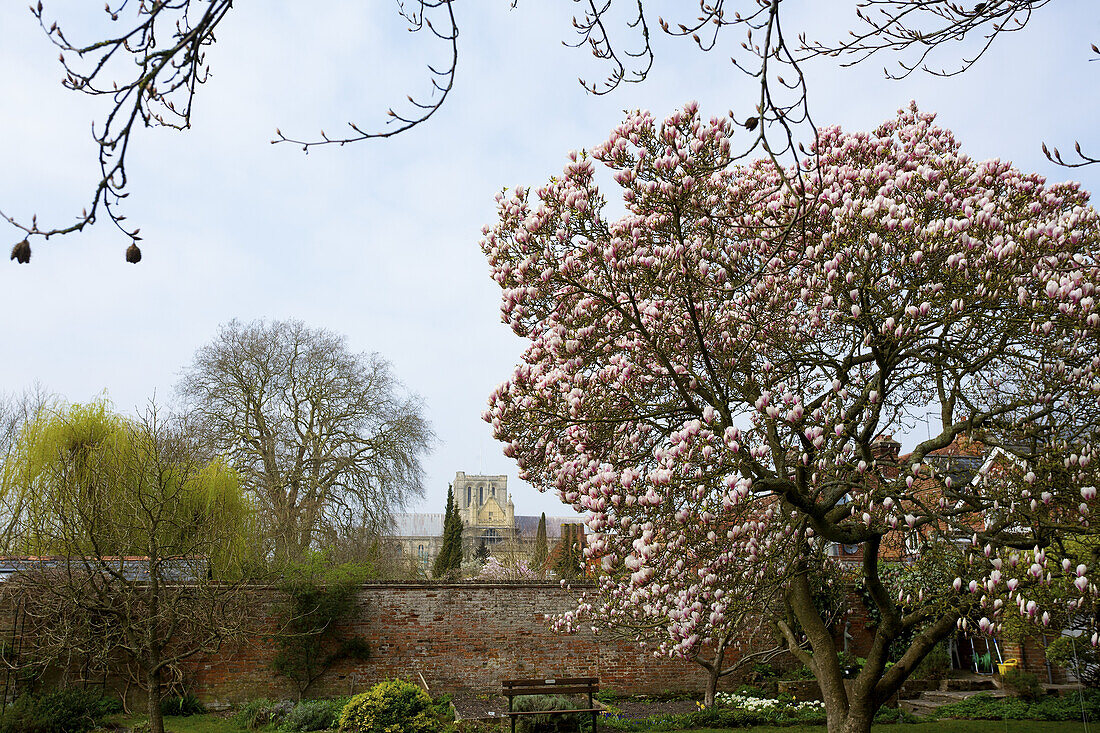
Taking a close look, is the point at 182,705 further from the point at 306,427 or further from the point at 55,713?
the point at 306,427

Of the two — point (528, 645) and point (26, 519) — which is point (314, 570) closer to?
point (528, 645)

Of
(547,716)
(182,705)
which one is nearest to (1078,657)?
(547,716)

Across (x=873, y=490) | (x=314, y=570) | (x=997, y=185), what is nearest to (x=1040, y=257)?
(x=997, y=185)

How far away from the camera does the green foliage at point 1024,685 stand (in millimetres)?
11844

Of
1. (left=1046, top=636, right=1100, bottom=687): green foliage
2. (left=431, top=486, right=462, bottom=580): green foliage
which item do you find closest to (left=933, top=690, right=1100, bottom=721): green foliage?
(left=1046, top=636, right=1100, bottom=687): green foliage

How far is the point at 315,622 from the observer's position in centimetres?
1181

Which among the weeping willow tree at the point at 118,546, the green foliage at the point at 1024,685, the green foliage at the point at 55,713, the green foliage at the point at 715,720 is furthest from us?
the green foliage at the point at 1024,685

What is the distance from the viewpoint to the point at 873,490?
5.28m

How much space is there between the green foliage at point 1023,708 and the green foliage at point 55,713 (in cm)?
1153

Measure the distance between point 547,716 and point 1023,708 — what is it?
22.9ft

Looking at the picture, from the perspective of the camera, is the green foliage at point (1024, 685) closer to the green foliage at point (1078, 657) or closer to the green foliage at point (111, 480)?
the green foliage at point (1078, 657)

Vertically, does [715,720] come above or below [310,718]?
below

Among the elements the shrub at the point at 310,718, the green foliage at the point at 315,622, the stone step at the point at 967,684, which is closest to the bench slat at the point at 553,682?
the shrub at the point at 310,718

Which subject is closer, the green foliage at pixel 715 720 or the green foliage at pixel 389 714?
the green foliage at pixel 389 714
